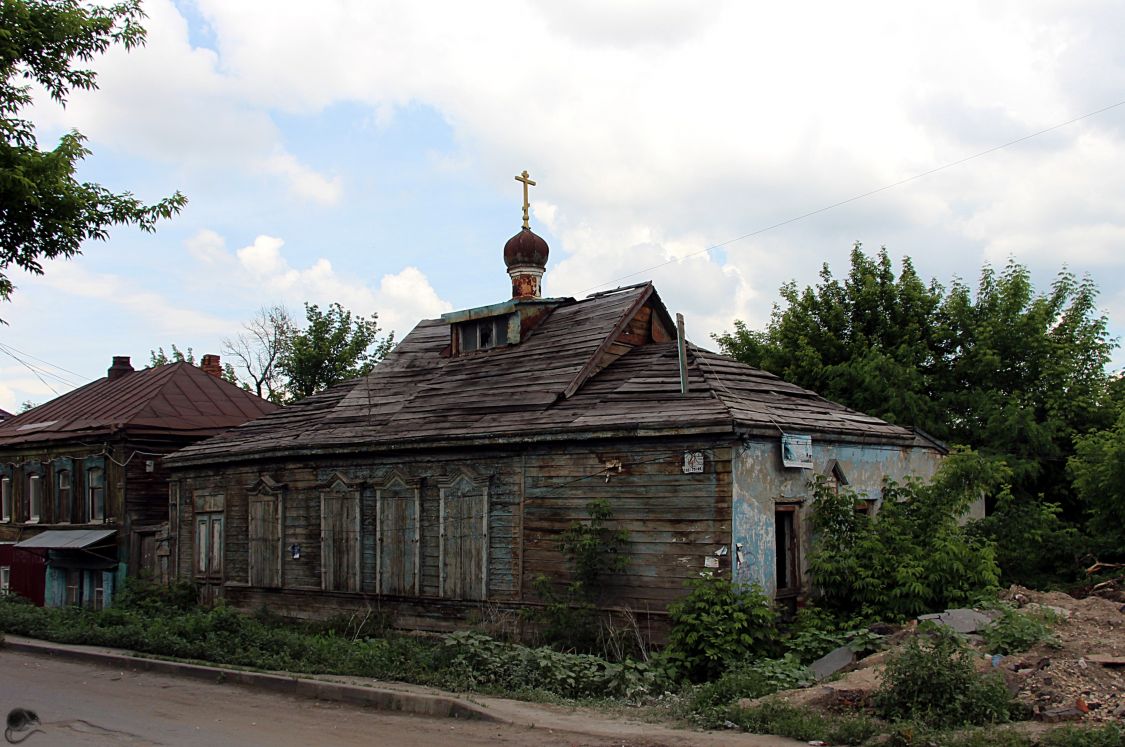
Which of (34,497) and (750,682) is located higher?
(34,497)

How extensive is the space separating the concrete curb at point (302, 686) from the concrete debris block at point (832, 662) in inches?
154

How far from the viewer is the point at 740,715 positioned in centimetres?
926

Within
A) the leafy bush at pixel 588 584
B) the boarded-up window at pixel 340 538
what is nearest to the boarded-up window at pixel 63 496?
the boarded-up window at pixel 340 538

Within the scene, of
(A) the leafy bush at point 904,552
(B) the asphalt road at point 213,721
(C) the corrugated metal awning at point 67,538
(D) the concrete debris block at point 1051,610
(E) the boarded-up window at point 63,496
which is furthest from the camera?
(E) the boarded-up window at point 63,496

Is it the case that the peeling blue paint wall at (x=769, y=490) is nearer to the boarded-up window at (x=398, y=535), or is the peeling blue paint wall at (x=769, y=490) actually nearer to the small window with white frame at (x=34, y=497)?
the boarded-up window at (x=398, y=535)

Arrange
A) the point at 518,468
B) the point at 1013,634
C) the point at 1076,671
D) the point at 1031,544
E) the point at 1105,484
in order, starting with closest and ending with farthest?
the point at 1076,671
the point at 1013,634
the point at 518,468
the point at 1105,484
the point at 1031,544

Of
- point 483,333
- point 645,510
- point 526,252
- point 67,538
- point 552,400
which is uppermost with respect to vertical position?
point 526,252

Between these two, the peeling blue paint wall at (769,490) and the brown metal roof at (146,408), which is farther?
the brown metal roof at (146,408)

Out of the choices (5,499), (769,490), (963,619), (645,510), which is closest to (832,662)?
(963,619)

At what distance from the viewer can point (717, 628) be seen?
12008 mm

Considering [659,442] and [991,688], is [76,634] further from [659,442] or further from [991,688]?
[991,688]

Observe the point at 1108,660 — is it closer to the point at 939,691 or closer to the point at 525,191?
the point at 939,691

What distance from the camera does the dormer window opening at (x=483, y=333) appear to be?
19.0 m

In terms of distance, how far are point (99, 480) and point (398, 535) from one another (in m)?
12.1
